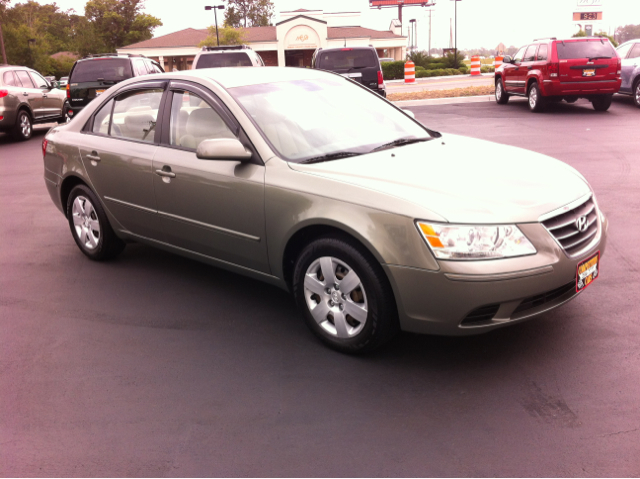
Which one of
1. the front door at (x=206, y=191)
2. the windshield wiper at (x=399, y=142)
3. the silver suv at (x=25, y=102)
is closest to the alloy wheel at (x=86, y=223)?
the front door at (x=206, y=191)

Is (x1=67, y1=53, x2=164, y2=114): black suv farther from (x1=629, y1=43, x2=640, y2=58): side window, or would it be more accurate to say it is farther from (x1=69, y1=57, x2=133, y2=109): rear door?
(x1=629, y1=43, x2=640, y2=58): side window

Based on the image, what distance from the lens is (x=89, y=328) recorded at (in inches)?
184

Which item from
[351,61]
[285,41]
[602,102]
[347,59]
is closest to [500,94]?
[602,102]

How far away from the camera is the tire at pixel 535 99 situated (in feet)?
54.2

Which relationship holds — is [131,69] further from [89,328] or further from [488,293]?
[488,293]

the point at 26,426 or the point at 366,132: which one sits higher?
the point at 366,132

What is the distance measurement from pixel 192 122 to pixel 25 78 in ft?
46.7

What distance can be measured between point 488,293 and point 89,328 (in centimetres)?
280

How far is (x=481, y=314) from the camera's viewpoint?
3.59 m

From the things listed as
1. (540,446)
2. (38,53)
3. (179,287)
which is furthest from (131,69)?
(38,53)

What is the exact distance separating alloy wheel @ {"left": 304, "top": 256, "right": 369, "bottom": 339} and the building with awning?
64.7m

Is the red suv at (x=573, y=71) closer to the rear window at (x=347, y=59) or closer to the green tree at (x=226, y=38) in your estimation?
the rear window at (x=347, y=59)

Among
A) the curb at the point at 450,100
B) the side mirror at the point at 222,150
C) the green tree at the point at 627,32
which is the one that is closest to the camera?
the side mirror at the point at 222,150

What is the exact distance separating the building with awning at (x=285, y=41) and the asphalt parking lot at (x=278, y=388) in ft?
210
